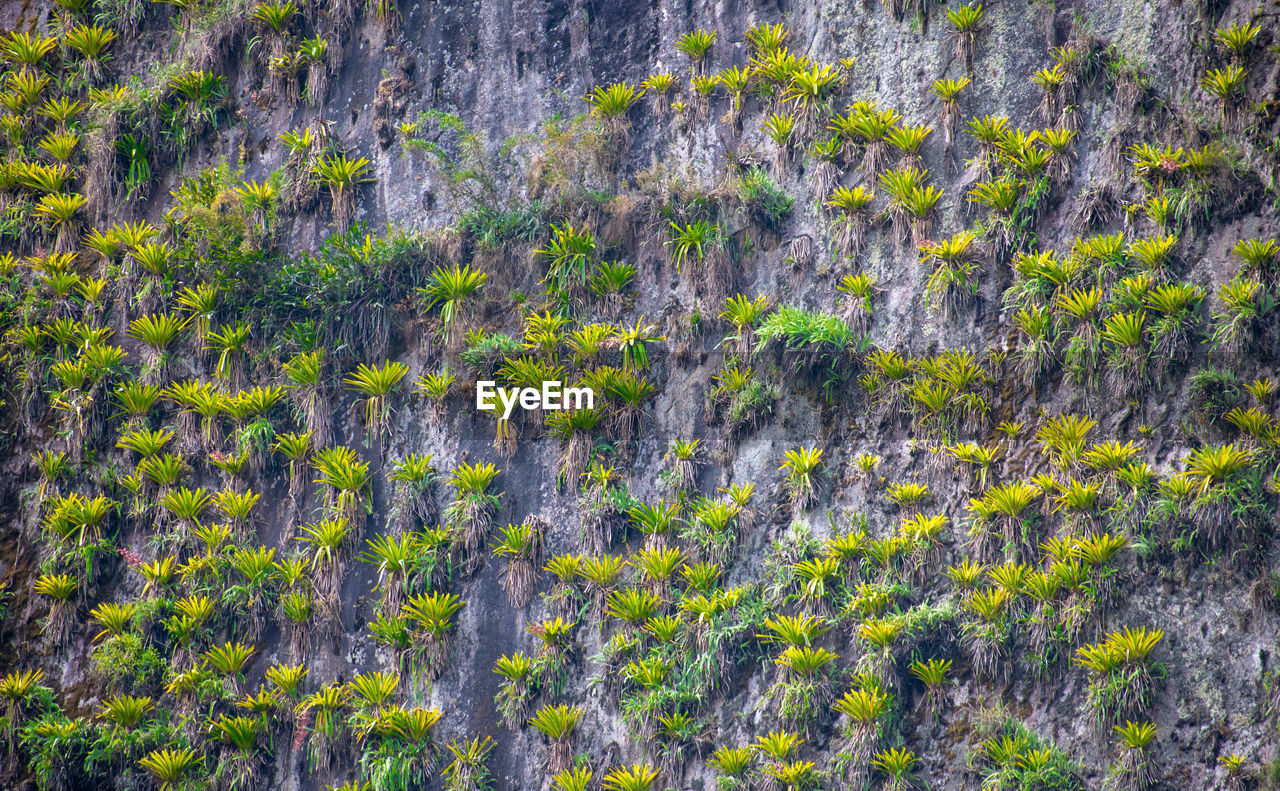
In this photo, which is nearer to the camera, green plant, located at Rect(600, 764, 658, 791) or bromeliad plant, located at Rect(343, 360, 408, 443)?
green plant, located at Rect(600, 764, 658, 791)

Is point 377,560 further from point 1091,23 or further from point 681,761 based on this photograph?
point 1091,23

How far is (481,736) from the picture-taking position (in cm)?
904

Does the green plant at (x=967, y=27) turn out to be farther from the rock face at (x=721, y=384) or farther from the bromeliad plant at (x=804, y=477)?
the bromeliad plant at (x=804, y=477)

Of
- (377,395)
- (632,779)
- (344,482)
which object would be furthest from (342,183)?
(632,779)

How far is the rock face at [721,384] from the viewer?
7.58 meters

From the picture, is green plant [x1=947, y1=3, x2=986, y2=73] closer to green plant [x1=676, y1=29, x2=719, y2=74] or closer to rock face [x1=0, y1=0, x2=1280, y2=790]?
rock face [x1=0, y1=0, x2=1280, y2=790]

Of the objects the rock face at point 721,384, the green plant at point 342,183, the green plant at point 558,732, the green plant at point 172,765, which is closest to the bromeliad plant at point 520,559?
the rock face at point 721,384

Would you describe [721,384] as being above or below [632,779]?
above

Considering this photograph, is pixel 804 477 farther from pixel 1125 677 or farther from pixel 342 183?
pixel 342 183

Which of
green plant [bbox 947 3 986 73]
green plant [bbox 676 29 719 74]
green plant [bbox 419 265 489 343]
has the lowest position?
green plant [bbox 419 265 489 343]

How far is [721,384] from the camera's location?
9625mm

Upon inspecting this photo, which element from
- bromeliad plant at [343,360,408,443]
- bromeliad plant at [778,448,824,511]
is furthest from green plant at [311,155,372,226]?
bromeliad plant at [778,448,824,511]

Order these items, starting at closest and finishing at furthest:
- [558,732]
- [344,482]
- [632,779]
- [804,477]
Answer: [632,779] < [558,732] < [804,477] < [344,482]

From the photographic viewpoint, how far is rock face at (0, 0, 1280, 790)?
24.9 ft
